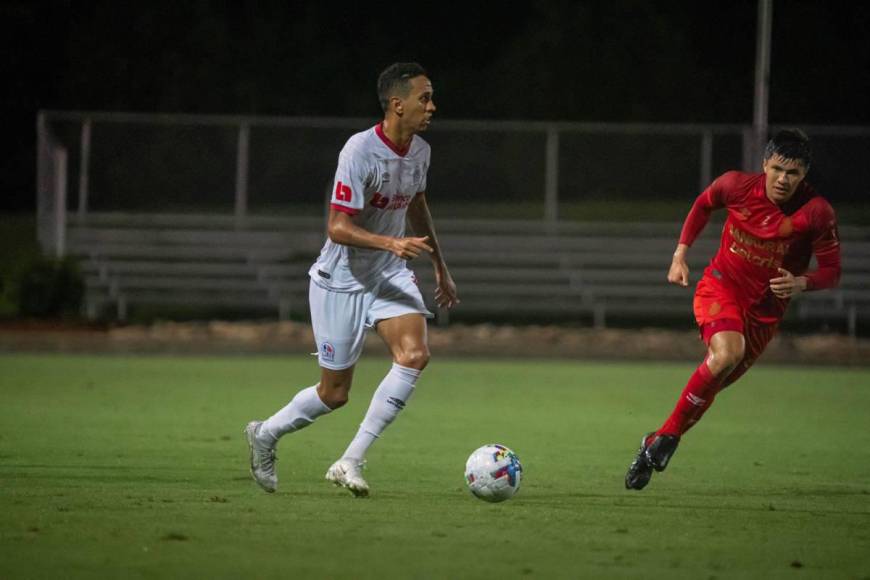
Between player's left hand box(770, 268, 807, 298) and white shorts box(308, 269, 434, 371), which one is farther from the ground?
player's left hand box(770, 268, 807, 298)

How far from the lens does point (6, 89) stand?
41.0m

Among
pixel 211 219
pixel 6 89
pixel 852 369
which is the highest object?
pixel 6 89

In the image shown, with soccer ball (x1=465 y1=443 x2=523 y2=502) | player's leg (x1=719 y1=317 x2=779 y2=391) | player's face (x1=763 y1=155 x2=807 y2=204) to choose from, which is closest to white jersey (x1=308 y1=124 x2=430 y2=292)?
soccer ball (x1=465 y1=443 x2=523 y2=502)

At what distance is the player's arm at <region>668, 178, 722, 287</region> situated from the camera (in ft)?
29.2

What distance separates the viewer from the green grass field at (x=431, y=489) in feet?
21.0

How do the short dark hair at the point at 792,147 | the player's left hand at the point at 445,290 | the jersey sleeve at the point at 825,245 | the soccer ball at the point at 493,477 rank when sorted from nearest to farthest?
the soccer ball at the point at 493,477 < the short dark hair at the point at 792,147 < the jersey sleeve at the point at 825,245 < the player's left hand at the point at 445,290

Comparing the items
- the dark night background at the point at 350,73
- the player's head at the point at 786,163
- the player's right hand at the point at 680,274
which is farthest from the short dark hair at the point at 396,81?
the dark night background at the point at 350,73

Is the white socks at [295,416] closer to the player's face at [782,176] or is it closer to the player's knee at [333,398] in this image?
the player's knee at [333,398]

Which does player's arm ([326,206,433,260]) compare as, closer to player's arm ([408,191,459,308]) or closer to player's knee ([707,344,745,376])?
player's arm ([408,191,459,308])

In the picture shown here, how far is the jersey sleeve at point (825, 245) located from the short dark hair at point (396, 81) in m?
2.51

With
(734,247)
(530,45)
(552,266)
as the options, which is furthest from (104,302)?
(530,45)

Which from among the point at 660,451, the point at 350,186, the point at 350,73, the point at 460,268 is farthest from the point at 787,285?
the point at 350,73

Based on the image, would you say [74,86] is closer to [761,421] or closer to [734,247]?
[761,421]

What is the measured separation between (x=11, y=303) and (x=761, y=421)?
13912mm
